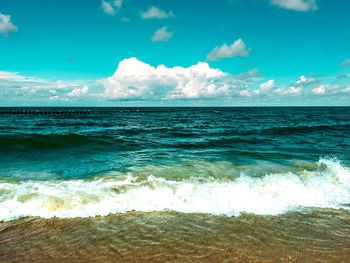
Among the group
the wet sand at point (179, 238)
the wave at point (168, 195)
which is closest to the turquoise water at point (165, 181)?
the wave at point (168, 195)

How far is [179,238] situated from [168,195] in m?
3.23

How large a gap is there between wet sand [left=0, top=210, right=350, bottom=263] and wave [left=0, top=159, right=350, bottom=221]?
545mm

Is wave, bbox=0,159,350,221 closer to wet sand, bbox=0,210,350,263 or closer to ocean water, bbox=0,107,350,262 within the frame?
ocean water, bbox=0,107,350,262

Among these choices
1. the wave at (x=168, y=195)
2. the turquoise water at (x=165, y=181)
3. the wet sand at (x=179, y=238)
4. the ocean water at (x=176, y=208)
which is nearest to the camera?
the wet sand at (x=179, y=238)

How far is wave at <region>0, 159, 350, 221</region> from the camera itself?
9.40m

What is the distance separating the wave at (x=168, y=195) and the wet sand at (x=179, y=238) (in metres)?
0.54

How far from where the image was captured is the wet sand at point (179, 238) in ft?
21.4

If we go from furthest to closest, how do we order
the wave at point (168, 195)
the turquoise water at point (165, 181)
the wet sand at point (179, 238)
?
the turquoise water at point (165, 181), the wave at point (168, 195), the wet sand at point (179, 238)

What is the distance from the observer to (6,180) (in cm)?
1265

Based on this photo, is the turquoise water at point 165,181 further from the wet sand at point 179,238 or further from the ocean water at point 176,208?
the wet sand at point 179,238

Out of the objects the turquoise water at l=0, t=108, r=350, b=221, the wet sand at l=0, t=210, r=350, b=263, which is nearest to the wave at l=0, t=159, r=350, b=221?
the turquoise water at l=0, t=108, r=350, b=221

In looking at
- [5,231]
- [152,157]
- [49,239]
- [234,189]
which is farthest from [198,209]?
[152,157]

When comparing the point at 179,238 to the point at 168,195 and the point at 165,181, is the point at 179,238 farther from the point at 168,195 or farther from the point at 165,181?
the point at 165,181

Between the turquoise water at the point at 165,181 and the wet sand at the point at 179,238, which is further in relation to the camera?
the turquoise water at the point at 165,181
